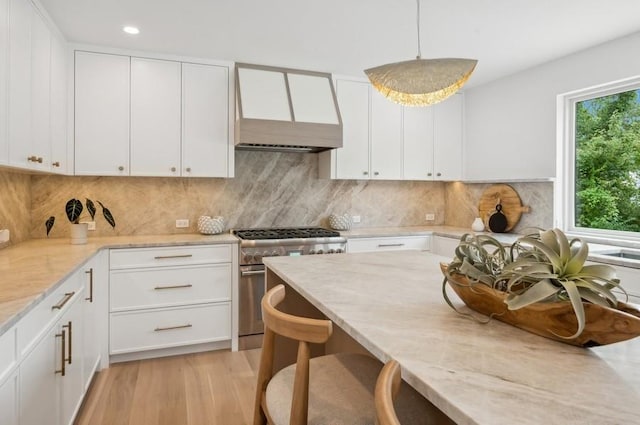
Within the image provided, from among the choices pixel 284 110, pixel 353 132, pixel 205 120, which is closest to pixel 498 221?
pixel 353 132

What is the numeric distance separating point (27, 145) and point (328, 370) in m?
2.13

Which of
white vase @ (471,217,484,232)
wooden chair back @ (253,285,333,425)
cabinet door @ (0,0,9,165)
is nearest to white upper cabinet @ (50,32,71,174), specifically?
cabinet door @ (0,0,9,165)

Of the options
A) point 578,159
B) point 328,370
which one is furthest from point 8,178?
point 578,159

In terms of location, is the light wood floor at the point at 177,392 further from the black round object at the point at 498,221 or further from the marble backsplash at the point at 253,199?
the black round object at the point at 498,221

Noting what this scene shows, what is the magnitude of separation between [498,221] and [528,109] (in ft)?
3.43

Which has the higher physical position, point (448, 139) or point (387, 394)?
point (448, 139)

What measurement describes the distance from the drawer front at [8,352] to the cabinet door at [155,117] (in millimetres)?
2125

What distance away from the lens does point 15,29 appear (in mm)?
2100

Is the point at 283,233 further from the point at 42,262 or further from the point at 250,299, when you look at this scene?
the point at 42,262

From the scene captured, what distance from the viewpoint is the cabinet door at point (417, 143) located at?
4.14 meters

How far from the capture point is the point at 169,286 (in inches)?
120

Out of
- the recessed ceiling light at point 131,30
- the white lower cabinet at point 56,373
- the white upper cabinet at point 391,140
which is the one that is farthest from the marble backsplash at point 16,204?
the white upper cabinet at point 391,140

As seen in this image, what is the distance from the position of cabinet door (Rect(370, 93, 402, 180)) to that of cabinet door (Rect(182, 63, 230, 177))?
56.5 inches

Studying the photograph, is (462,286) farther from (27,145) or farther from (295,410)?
(27,145)
